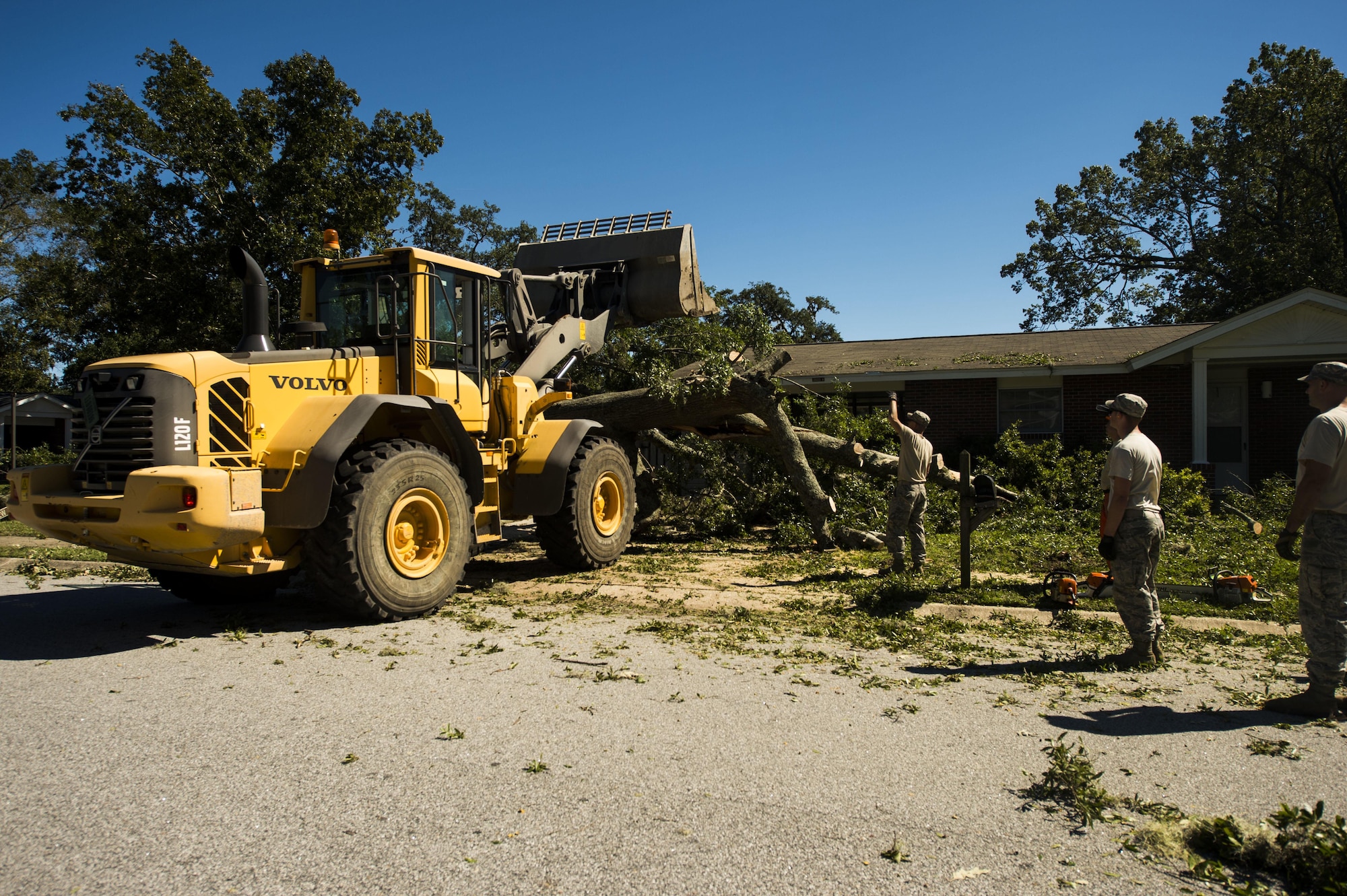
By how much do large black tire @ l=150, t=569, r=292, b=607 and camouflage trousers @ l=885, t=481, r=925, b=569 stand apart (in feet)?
19.5

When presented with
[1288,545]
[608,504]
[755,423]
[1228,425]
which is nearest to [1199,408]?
[1228,425]

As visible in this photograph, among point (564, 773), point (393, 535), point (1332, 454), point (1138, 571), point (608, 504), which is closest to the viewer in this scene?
point (564, 773)

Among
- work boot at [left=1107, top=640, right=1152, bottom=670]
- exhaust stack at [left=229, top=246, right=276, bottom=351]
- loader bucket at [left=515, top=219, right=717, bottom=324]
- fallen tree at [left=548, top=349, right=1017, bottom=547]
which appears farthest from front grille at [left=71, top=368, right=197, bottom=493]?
work boot at [left=1107, top=640, right=1152, bottom=670]

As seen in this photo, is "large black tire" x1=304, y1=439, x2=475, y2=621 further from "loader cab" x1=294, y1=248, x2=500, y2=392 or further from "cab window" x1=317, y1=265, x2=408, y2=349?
"cab window" x1=317, y1=265, x2=408, y2=349

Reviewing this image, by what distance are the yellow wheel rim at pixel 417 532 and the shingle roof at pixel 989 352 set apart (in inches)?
461

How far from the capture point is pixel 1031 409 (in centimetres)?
1755

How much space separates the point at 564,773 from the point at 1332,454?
4.41m

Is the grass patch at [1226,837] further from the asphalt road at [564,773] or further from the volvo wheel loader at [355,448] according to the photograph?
the volvo wheel loader at [355,448]

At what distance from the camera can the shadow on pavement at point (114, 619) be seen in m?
6.24

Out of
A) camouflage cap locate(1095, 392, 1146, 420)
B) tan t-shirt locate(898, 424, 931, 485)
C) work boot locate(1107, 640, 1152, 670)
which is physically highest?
camouflage cap locate(1095, 392, 1146, 420)

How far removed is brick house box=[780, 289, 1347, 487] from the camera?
15.5m

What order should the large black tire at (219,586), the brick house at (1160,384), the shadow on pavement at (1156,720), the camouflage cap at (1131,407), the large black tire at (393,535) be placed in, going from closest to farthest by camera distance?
the shadow on pavement at (1156,720), the camouflage cap at (1131,407), the large black tire at (393,535), the large black tire at (219,586), the brick house at (1160,384)

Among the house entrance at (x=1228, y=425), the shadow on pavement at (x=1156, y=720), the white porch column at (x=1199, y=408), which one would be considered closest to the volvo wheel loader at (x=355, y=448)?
the shadow on pavement at (x=1156, y=720)

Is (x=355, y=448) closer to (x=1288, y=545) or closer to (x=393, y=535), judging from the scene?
(x=393, y=535)
